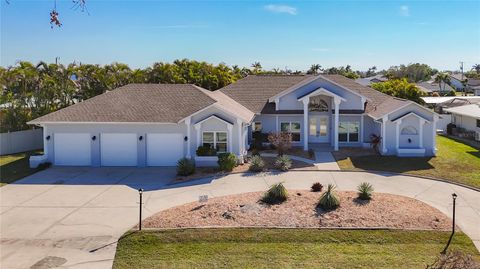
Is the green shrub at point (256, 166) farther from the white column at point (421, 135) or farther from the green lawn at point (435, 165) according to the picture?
the white column at point (421, 135)

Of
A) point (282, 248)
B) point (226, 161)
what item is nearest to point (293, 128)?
point (226, 161)

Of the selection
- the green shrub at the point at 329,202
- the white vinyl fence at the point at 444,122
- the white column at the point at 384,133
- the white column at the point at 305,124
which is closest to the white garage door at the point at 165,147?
the white column at the point at 305,124

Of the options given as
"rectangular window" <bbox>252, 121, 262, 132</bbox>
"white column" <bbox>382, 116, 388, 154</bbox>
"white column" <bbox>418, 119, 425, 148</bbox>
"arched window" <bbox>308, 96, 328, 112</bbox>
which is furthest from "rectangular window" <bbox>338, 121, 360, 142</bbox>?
"rectangular window" <bbox>252, 121, 262, 132</bbox>

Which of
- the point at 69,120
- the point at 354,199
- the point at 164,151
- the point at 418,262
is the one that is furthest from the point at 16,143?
the point at 418,262

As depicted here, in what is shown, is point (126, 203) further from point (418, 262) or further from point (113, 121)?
point (418, 262)

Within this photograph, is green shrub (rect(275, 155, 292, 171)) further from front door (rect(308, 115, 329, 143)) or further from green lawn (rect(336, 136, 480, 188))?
front door (rect(308, 115, 329, 143))

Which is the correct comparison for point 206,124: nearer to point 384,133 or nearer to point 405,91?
point 384,133
